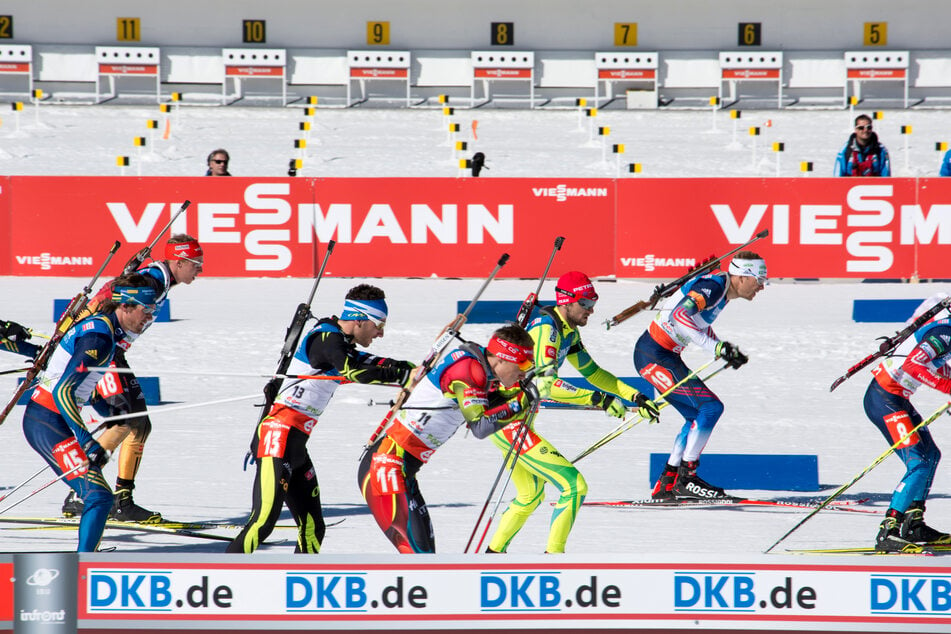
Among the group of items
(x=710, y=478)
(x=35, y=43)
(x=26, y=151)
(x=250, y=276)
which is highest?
(x=35, y=43)

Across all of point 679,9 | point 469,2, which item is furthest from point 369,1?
point 679,9

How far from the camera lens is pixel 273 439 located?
22.4ft

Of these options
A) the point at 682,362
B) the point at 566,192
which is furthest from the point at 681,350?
the point at 566,192

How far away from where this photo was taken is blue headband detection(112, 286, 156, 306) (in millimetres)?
7207

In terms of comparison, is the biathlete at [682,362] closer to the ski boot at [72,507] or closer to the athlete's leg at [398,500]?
the athlete's leg at [398,500]

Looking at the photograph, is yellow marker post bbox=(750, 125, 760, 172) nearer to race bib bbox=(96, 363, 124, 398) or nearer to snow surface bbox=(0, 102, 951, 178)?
snow surface bbox=(0, 102, 951, 178)

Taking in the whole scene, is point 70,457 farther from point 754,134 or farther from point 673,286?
point 754,134

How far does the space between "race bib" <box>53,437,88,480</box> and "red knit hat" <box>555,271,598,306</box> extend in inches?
121

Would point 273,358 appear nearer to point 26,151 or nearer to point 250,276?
point 250,276

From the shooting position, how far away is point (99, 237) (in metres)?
17.0

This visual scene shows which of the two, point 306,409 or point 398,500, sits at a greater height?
point 306,409

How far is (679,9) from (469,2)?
4.96 meters

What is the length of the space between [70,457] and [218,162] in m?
10.2

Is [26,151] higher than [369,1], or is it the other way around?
[369,1]
